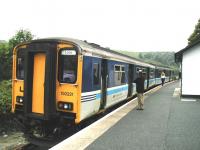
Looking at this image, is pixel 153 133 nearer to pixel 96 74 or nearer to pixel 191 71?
pixel 96 74

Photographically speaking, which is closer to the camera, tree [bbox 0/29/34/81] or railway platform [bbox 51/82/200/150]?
railway platform [bbox 51/82/200/150]

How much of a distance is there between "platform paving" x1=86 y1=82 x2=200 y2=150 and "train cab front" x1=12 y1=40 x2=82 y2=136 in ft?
4.53

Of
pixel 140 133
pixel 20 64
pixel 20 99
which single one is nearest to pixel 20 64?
pixel 20 64

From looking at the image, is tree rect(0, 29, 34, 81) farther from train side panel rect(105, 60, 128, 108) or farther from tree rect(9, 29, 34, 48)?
Answer: train side panel rect(105, 60, 128, 108)

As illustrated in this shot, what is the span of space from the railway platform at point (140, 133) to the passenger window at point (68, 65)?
1570mm

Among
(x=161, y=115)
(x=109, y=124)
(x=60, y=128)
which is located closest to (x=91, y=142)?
(x=60, y=128)

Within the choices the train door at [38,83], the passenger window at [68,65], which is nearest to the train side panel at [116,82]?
the passenger window at [68,65]

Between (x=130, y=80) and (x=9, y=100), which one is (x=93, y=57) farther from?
(x=130, y=80)

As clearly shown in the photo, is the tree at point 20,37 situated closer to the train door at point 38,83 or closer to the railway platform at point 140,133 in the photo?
the railway platform at point 140,133

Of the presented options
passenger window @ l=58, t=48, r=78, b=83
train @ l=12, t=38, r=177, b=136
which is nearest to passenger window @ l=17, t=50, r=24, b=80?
train @ l=12, t=38, r=177, b=136

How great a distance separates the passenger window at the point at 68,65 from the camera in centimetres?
895

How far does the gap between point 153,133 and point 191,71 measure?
11.8m

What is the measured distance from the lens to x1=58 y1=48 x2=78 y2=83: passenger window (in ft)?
29.3

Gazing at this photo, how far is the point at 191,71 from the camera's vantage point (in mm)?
19859
